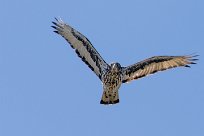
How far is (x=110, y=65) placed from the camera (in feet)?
50.8

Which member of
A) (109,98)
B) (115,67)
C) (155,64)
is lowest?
(109,98)

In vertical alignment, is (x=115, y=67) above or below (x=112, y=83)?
above

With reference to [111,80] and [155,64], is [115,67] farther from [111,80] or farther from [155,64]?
[155,64]

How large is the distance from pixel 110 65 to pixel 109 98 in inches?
42.6

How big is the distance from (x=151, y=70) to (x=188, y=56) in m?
1.36

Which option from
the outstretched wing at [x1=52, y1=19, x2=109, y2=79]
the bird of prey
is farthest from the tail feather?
the outstretched wing at [x1=52, y1=19, x2=109, y2=79]

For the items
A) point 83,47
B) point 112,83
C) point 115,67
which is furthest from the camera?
point 83,47

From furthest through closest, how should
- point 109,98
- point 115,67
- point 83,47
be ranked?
point 83,47 → point 109,98 → point 115,67

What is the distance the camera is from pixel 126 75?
16.0m

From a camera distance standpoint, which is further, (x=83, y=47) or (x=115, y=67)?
(x=83, y=47)

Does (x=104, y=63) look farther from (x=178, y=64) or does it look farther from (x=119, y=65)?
(x=178, y=64)

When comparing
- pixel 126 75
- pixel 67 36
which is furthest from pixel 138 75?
pixel 67 36

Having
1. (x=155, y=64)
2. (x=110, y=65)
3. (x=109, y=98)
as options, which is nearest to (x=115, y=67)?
(x=110, y=65)

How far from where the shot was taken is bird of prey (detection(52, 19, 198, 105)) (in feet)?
50.2
